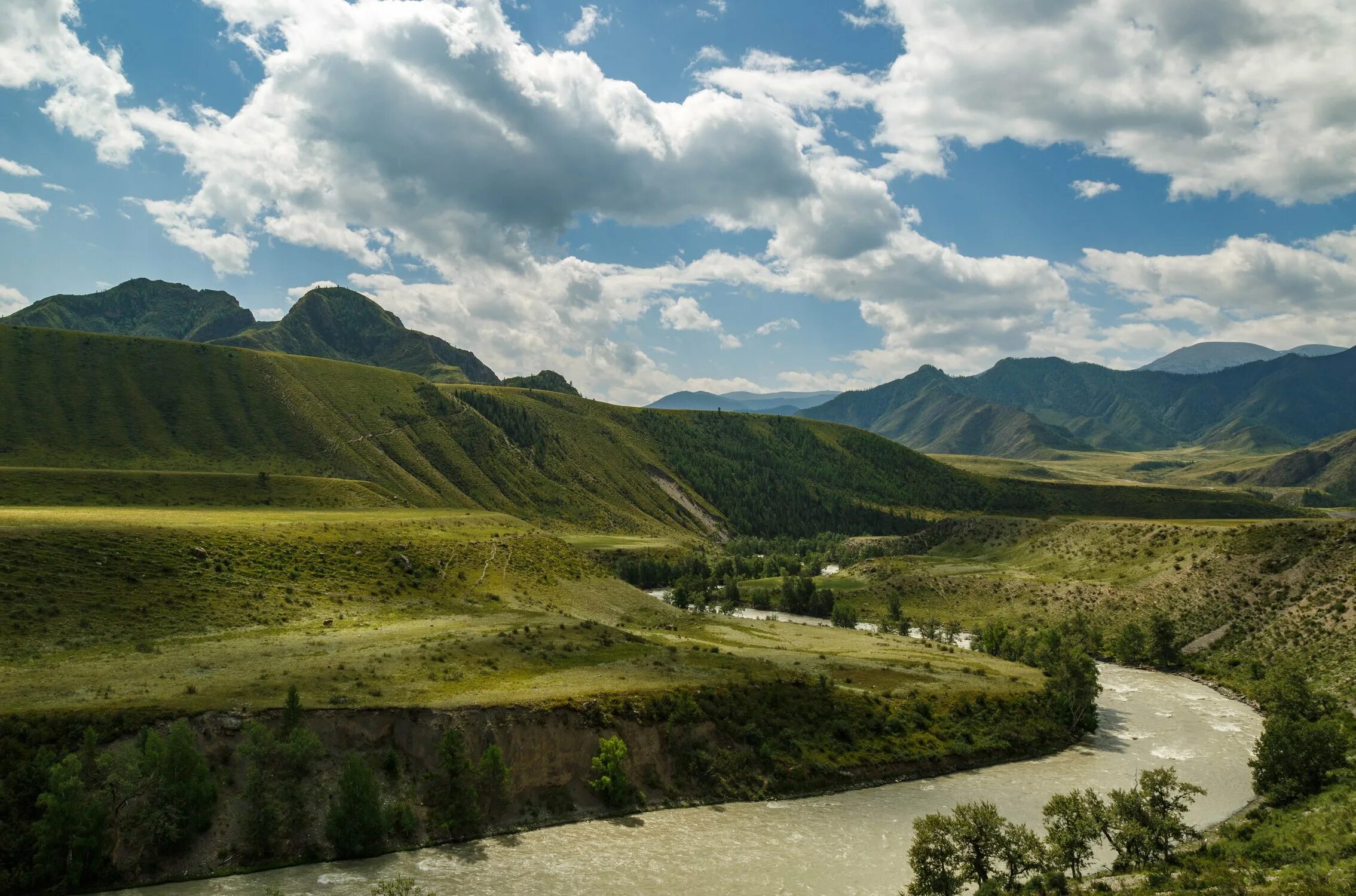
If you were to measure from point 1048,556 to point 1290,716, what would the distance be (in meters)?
118

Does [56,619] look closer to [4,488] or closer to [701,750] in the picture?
[701,750]

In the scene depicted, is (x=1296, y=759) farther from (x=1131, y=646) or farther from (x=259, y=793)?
(x=259, y=793)

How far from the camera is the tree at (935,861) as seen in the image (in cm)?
4953

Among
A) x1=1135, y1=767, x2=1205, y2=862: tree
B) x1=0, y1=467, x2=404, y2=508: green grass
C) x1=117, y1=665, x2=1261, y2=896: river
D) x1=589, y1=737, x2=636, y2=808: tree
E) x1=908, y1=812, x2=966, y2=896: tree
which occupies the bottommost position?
x1=117, y1=665, x2=1261, y2=896: river

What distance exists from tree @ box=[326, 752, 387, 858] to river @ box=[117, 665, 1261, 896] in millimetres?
1298

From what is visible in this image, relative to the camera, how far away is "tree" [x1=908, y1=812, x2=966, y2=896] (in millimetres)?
49531

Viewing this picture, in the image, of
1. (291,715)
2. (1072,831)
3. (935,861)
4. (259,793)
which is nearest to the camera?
(935,861)

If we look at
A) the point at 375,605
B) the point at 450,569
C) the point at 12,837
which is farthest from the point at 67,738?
the point at 450,569

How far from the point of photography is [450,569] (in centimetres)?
12050

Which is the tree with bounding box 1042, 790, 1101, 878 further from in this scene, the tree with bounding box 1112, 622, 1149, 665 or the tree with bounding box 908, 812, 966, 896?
the tree with bounding box 1112, 622, 1149, 665

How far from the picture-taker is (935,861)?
50.2m

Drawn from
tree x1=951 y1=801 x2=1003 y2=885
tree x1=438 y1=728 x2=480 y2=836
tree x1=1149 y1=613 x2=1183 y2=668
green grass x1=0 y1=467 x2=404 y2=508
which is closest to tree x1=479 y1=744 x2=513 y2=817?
tree x1=438 y1=728 x2=480 y2=836

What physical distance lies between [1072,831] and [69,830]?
66.9m

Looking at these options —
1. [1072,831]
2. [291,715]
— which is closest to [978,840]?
[1072,831]
